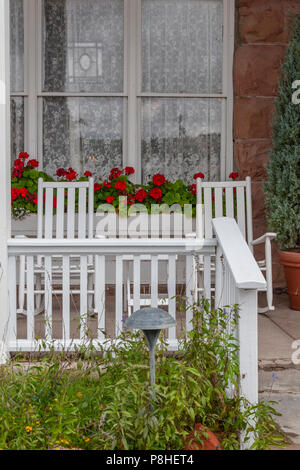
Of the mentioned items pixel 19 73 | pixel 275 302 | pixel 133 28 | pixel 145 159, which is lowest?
pixel 275 302

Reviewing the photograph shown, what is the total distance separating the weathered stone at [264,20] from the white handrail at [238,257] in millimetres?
2572

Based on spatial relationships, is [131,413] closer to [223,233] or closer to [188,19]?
[223,233]

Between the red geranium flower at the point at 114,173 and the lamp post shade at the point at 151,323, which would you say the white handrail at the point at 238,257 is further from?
the red geranium flower at the point at 114,173

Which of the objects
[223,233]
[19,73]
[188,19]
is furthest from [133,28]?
[223,233]

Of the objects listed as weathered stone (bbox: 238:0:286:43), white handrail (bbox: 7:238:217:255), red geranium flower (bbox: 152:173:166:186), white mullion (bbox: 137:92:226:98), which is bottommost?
white handrail (bbox: 7:238:217:255)

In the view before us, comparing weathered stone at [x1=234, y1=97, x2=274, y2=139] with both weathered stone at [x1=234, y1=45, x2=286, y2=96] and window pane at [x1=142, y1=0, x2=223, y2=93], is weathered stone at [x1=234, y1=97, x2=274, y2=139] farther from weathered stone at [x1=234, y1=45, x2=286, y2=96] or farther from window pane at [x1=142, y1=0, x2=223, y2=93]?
window pane at [x1=142, y1=0, x2=223, y2=93]

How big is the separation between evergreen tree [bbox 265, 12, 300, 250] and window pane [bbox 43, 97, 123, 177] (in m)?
Result: 1.46

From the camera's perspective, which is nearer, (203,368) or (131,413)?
(131,413)

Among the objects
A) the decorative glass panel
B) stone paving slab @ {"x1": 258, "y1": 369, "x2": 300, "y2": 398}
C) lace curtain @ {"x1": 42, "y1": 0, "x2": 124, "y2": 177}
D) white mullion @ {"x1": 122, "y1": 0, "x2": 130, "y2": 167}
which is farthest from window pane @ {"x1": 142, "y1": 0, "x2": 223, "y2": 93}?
stone paving slab @ {"x1": 258, "y1": 369, "x2": 300, "y2": 398}

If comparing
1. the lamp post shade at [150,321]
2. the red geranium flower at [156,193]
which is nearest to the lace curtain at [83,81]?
the red geranium flower at [156,193]

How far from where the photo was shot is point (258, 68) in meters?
4.97

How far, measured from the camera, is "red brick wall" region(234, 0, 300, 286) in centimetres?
493

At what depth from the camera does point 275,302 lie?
466 centimetres

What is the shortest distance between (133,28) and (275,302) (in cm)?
253
